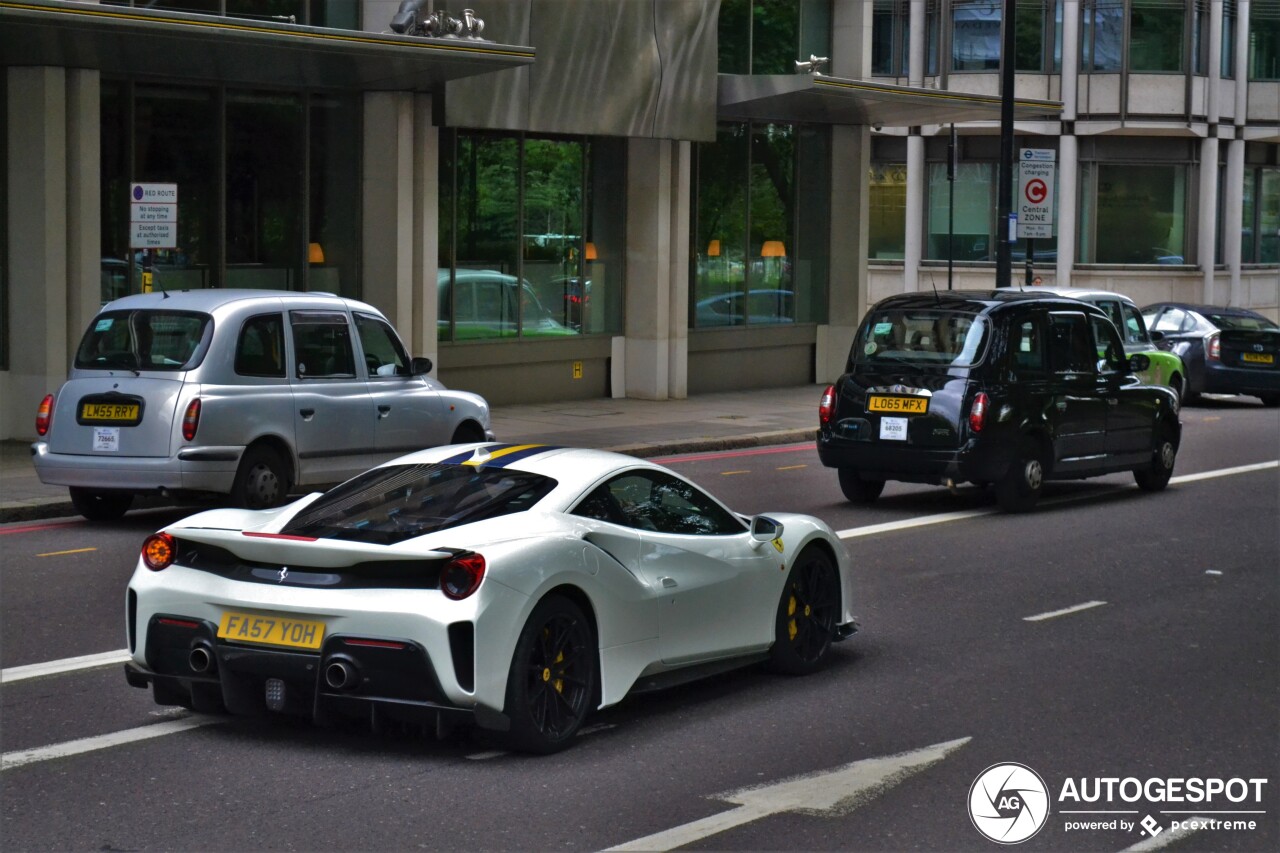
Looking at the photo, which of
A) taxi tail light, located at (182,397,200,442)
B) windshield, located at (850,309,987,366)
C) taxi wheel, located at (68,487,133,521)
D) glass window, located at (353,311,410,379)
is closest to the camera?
taxi tail light, located at (182,397,200,442)

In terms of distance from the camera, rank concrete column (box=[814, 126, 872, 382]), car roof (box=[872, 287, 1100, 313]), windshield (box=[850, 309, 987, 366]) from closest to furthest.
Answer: windshield (box=[850, 309, 987, 366]), car roof (box=[872, 287, 1100, 313]), concrete column (box=[814, 126, 872, 382])

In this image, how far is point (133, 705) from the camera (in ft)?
26.1

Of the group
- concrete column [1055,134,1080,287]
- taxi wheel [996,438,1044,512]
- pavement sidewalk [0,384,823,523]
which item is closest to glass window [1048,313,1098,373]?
taxi wheel [996,438,1044,512]

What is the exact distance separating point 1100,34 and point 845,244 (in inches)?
763

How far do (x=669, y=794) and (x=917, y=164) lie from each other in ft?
139

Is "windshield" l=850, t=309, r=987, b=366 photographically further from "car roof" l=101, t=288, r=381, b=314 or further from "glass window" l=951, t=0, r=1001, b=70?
"glass window" l=951, t=0, r=1001, b=70

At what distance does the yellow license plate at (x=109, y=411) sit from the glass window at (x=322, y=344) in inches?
54.9

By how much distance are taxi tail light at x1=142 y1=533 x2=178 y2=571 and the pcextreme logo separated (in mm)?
3330

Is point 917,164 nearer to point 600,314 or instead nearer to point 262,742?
point 600,314

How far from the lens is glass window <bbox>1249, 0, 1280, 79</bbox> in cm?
4825

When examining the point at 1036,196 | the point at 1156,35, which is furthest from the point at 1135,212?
the point at 1036,196

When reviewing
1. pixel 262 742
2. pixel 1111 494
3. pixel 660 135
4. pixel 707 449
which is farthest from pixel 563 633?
pixel 660 135

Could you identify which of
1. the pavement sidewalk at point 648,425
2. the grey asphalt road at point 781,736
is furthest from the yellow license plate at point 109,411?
the pavement sidewalk at point 648,425

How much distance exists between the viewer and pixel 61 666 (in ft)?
28.6
